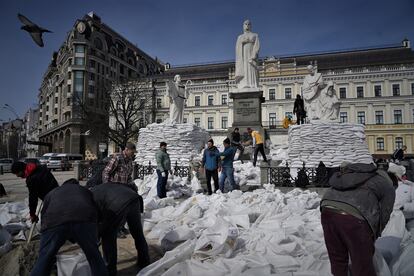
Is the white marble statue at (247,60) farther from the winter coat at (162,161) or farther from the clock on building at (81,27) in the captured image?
the clock on building at (81,27)

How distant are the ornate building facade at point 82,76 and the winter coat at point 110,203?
46731 mm

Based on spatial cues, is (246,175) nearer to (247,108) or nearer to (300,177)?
(300,177)

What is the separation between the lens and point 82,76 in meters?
54.1

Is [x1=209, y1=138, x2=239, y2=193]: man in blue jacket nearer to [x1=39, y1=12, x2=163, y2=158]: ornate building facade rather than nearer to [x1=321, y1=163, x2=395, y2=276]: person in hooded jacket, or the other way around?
[x1=321, y1=163, x2=395, y2=276]: person in hooded jacket

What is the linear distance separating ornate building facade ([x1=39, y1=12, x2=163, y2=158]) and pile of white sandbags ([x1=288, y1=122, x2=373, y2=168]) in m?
41.0

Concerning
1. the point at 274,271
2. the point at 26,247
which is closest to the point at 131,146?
the point at 26,247

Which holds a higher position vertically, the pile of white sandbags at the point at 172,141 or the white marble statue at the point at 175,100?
the white marble statue at the point at 175,100

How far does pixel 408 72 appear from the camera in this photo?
46188 millimetres

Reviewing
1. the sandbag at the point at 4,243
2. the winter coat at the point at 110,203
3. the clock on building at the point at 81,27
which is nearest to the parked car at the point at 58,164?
the sandbag at the point at 4,243

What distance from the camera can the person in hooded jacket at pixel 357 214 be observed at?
7.59 feet

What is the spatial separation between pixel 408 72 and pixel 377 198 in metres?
54.4

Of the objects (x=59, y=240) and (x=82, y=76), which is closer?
(x=59, y=240)

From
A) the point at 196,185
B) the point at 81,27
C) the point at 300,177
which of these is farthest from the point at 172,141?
the point at 81,27

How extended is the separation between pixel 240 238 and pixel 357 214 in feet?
6.92
